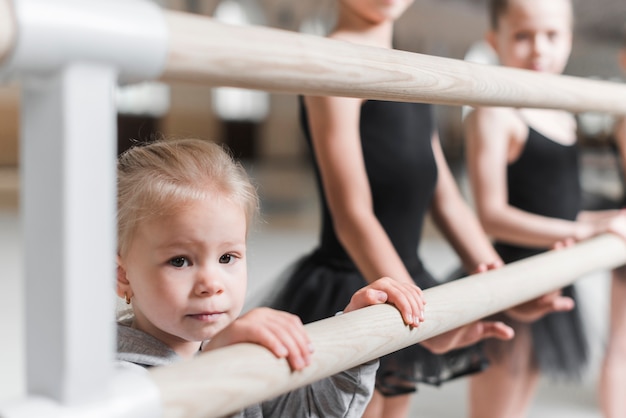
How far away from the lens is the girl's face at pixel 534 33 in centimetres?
105

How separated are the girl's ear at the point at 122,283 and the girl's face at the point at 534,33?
0.71 meters

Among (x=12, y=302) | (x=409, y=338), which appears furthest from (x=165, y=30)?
(x=12, y=302)

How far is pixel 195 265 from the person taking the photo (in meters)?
0.51

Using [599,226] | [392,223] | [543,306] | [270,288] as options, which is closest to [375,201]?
[392,223]

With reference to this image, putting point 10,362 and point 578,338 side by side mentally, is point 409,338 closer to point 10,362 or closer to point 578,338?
point 578,338

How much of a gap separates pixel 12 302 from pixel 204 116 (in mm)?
5668

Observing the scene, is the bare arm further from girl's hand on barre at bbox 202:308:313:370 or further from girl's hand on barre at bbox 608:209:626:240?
girl's hand on barre at bbox 202:308:313:370

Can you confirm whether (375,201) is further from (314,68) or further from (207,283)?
(314,68)

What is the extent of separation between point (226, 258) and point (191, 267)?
3cm

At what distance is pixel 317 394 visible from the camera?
0.50m

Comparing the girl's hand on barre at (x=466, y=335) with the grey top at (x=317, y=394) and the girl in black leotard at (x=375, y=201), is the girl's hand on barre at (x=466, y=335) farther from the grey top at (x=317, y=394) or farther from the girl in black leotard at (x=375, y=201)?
the grey top at (x=317, y=394)

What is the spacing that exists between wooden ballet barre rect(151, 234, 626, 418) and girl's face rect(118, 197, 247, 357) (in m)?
0.10

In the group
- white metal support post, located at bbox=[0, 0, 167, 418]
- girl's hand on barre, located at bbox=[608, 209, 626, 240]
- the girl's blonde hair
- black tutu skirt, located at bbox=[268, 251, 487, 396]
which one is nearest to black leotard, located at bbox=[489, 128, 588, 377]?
girl's hand on barre, located at bbox=[608, 209, 626, 240]

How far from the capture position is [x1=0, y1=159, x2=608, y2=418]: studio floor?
133 centimetres
